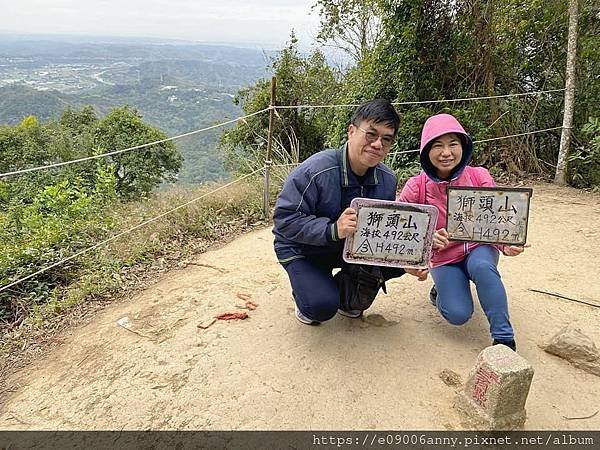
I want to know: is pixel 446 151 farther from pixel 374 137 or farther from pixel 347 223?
pixel 347 223

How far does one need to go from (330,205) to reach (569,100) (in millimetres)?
3851

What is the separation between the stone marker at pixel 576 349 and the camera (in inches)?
74.9

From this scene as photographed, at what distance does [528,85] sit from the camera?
518 cm

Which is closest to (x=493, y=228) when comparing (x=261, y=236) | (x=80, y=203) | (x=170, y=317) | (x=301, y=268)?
(x=301, y=268)

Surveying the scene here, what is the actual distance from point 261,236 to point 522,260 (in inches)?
76.2

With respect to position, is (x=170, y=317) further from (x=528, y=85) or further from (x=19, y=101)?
(x=19, y=101)

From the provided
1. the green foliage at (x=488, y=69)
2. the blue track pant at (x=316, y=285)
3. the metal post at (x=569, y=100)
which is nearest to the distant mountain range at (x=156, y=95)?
the green foliage at (x=488, y=69)

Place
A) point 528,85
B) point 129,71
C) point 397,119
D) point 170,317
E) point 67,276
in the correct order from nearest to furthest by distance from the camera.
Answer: point 397,119
point 170,317
point 67,276
point 528,85
point 129,71

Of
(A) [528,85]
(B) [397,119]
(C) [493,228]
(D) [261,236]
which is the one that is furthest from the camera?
(A) [528,85]

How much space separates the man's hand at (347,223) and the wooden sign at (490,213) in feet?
1.66

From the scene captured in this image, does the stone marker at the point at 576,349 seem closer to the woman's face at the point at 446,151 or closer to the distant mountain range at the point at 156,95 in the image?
the woman's face at the point at 446,151

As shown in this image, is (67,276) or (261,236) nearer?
(67,276)

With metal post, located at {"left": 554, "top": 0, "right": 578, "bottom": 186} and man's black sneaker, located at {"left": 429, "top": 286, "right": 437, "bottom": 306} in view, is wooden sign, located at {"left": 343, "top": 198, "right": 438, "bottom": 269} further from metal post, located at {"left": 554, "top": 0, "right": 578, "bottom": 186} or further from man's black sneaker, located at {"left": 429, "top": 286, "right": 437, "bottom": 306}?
metal post, located at {"left": 554, "top": 0, "right": 578, "bottom": 186}

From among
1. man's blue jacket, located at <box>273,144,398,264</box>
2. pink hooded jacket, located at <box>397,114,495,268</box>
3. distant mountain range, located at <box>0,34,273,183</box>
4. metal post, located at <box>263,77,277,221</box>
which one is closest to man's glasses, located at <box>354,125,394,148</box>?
man's blue jacket, located at <box>273,144,398,264</box>
